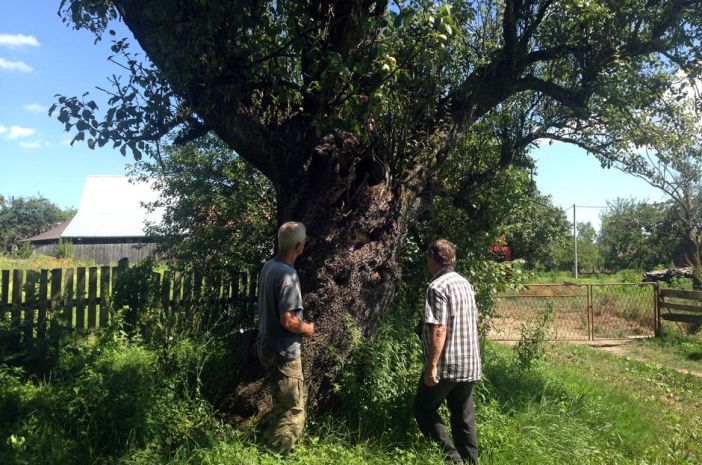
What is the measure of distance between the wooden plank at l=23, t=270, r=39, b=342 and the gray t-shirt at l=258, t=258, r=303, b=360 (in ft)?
11.4

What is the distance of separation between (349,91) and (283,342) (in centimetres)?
246

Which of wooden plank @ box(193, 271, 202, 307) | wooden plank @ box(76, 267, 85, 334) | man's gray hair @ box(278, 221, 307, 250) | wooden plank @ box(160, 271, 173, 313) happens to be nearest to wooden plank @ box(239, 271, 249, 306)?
wooden plank @ box(193, 271, 202, 307)

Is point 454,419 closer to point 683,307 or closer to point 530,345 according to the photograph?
point 530,345

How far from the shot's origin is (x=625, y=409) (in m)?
6.26

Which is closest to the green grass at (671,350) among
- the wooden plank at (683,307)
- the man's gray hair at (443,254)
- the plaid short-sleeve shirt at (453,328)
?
the wooden plank at (683,307)

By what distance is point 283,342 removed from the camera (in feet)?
13.1

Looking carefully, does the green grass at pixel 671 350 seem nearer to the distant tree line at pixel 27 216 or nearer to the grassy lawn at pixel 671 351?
the grassy lawn at pixel 671 351

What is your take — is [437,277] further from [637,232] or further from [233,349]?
[637,232]

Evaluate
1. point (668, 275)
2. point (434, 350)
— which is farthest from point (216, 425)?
point (668, 275)

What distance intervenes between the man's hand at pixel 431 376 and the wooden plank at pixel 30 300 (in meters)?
4.48

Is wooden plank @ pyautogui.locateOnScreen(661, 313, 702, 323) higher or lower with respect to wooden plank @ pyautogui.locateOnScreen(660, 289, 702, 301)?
lower

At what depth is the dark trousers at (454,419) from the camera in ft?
13.8

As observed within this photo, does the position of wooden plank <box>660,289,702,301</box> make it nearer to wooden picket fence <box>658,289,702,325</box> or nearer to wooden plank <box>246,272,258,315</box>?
wooden picket fence <box>658,289,702,325</box>

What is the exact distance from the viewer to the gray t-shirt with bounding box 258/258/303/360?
3912 millimetres
